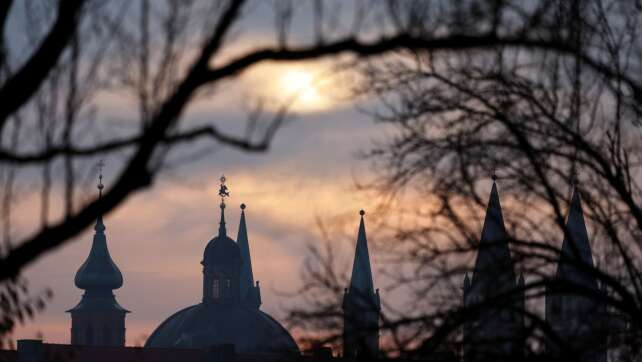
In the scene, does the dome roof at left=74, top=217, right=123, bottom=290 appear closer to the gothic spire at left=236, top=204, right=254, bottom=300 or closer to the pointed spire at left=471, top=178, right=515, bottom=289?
the gothic spire at left=236, top=204, right=254, bottom=300

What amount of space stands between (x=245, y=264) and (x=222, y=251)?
925 centimetres

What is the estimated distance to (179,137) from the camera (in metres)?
7.79

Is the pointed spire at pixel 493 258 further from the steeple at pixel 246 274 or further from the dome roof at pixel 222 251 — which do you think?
the steeple at pixel 246 274

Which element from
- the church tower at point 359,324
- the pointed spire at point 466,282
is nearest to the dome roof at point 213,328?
the pointed spire at point 466,282

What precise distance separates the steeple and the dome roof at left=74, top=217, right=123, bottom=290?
961cm

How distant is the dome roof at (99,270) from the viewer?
438ft

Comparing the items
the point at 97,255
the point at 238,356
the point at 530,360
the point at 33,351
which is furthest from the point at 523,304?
the point at 97,255

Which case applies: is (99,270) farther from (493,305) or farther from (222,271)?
(493,305)

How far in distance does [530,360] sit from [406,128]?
8.12ft

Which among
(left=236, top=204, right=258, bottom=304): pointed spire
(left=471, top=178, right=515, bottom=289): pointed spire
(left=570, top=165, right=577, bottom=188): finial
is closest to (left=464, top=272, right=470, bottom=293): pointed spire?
(left=471, top=178, right=515, bottom=289): pointed spire

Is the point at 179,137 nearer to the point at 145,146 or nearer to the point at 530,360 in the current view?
the point at 145,146

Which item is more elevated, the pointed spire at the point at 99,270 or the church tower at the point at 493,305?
the pointed spire at the point at 99,270

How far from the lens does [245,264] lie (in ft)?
448

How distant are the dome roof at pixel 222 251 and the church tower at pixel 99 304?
346 inches
